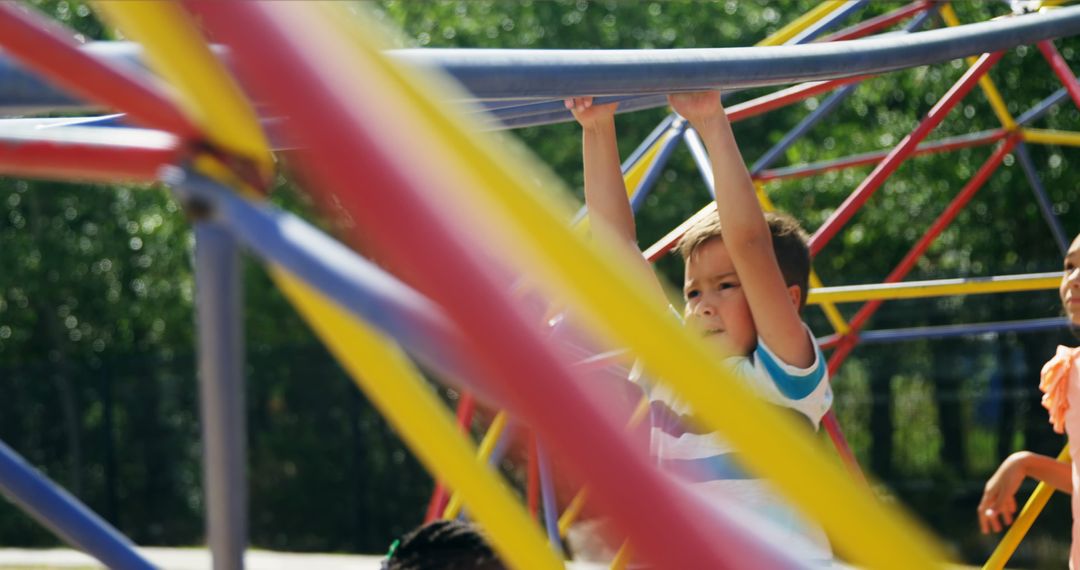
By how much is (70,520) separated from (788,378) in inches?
40.4

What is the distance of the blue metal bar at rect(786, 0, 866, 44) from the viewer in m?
3.33

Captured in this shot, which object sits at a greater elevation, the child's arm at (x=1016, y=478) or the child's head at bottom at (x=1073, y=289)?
the child's head at bottom at (x=1073, y=289)

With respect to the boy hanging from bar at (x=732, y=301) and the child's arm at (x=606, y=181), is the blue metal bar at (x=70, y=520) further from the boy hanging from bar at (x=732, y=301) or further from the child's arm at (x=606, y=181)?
the child's arm at (x=606, y=181)

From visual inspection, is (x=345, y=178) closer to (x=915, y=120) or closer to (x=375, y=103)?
(x=375, y=103)

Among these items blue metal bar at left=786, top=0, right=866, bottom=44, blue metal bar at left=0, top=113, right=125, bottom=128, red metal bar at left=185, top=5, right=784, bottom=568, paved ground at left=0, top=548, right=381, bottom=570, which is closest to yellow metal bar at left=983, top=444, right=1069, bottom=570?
blue metal bar at left=786, top=0, right=866, bottom=44

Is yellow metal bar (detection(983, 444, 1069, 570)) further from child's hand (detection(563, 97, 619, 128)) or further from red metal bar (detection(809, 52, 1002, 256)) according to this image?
child's hand (detection(563, 97, 619, 128))

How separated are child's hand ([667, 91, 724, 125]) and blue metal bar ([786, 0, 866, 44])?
144cm

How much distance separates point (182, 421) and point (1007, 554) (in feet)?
34.4

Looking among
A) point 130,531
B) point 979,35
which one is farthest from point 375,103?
point 130,531

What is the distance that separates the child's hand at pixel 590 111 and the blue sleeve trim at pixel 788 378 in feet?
1.38

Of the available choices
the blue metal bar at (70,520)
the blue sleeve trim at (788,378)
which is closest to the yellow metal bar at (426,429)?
the blue metal bar at (70,520)

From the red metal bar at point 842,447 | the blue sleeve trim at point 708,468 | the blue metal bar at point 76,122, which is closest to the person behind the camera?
the blue metal bar at point 76,122

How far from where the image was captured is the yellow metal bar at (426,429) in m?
1.05

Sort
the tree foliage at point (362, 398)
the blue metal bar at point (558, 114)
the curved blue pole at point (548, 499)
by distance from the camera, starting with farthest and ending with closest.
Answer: the tree foliage at point (362, 398)
the curved blue pole at point (548, 499)
the blue metal bar at point (558, 114)
